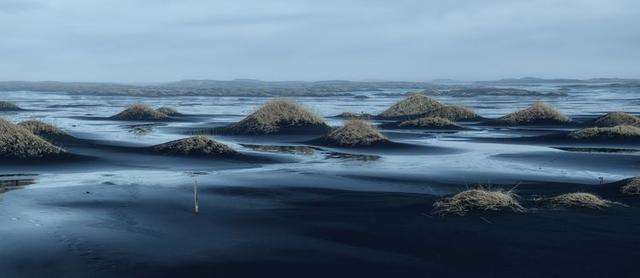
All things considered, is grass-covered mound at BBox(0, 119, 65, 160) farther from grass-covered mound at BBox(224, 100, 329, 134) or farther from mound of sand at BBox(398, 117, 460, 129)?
mound of sand at BBox(398, 117, 460, 129)

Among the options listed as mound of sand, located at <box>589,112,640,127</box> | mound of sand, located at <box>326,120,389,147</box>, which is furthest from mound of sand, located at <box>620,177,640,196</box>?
mound of sand, located at <box>589,112,640,127</box>

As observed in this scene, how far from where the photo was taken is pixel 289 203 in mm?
19094

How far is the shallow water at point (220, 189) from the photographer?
13977 millimetres

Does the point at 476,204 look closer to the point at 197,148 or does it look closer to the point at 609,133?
the point at 197,148

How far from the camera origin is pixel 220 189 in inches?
846

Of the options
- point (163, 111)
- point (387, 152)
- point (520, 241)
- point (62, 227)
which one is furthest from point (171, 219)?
point (163, 111)

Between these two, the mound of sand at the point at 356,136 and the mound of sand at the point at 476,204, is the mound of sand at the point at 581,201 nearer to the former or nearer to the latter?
the mound of sand at the point at 476,204

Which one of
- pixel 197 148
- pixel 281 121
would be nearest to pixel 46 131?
pixel 197 148

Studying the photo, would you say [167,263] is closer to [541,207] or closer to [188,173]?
[541,207]

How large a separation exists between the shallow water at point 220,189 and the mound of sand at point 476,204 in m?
2.37

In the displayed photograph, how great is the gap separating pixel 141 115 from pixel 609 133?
3566 centimetres

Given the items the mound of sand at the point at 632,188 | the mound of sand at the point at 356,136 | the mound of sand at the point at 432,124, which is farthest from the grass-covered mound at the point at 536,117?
the mound of sand at the point at 632,188

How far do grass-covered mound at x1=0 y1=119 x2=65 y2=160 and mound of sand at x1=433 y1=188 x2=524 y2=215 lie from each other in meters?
18.2

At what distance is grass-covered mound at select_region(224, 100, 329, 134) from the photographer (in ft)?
140
